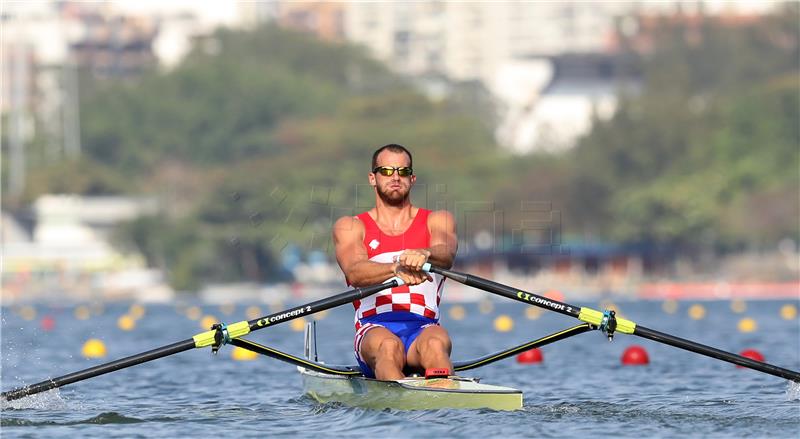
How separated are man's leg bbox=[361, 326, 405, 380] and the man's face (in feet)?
3.67

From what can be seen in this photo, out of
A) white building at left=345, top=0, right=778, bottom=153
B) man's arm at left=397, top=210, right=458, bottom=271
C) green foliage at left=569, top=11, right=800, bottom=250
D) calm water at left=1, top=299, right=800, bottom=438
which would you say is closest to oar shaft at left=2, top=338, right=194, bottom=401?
calm water at left=1, top=299, right=800, bottom=438

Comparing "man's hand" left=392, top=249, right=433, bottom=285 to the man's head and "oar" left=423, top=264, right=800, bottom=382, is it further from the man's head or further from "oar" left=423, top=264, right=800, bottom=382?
the man's head

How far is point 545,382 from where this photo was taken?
19016 mm

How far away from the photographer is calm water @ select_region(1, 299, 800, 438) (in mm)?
14086

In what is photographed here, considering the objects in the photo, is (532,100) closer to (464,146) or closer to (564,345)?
(464,146)

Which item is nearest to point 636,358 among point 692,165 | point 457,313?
point 457,313

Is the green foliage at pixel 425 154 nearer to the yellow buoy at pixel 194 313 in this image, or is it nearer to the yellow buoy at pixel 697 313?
the yellow buoy at pixel 194 313

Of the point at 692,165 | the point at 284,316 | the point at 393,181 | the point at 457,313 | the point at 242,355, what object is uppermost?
the point at 692,165

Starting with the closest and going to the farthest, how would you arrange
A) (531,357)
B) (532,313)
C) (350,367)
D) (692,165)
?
(350,367) < (531,357) < (532,313) < (692,165)

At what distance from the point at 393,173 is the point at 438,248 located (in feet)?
Result: 2.52

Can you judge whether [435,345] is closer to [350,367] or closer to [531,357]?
[350,367]

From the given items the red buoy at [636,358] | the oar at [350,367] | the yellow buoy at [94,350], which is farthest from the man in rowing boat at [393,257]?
the yellow buoy at [94,350]

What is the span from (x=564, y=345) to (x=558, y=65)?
4561 inches

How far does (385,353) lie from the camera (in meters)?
14.7
